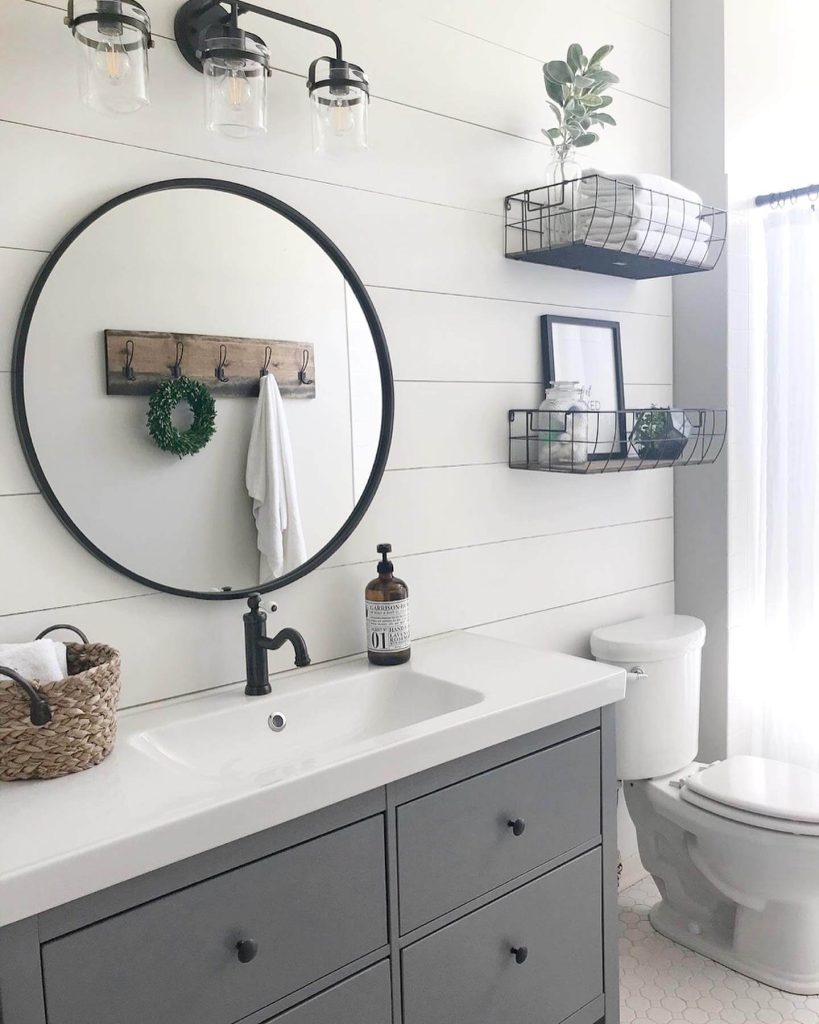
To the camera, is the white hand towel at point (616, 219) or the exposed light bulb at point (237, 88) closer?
the exposed light bulb at point (237, 88)

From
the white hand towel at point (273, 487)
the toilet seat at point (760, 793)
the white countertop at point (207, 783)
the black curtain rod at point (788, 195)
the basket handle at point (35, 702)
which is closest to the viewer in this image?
the white countertop at point (207, 783)

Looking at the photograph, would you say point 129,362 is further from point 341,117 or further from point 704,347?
→ point 704,347

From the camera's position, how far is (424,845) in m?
1.42

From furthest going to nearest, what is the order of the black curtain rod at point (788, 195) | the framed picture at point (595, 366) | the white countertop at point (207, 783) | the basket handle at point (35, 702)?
the black curtain rod at point (788, 195), the framed picture at point (595, 366), the basket handle at point (35, 702), the white countertop at point (207, 783)

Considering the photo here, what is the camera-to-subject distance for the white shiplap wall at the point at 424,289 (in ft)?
4.73

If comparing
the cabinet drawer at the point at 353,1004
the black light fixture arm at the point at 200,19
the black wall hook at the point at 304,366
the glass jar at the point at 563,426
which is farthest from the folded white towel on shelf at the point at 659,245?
the cabinet drawer at the point at 353,1004

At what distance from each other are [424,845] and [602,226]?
53.7 inches

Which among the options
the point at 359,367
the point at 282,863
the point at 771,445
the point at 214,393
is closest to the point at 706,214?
the point at 771,445

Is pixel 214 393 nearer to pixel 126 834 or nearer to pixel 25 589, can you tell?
pixel 25 589

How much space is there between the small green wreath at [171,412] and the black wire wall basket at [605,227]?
2.82 ft

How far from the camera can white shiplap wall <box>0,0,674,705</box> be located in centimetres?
144

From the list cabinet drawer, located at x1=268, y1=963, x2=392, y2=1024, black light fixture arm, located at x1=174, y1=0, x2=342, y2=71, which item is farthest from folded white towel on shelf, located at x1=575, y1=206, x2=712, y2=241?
cabinet drawer, located at x1=268, y1=963, x2=392, y2=1024

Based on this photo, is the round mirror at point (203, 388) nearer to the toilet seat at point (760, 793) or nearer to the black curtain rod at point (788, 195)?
the toilet seat at point (760, 793)

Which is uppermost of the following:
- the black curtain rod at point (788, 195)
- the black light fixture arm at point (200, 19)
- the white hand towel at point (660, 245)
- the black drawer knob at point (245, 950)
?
the black light fixture arm at point (200, 19)
